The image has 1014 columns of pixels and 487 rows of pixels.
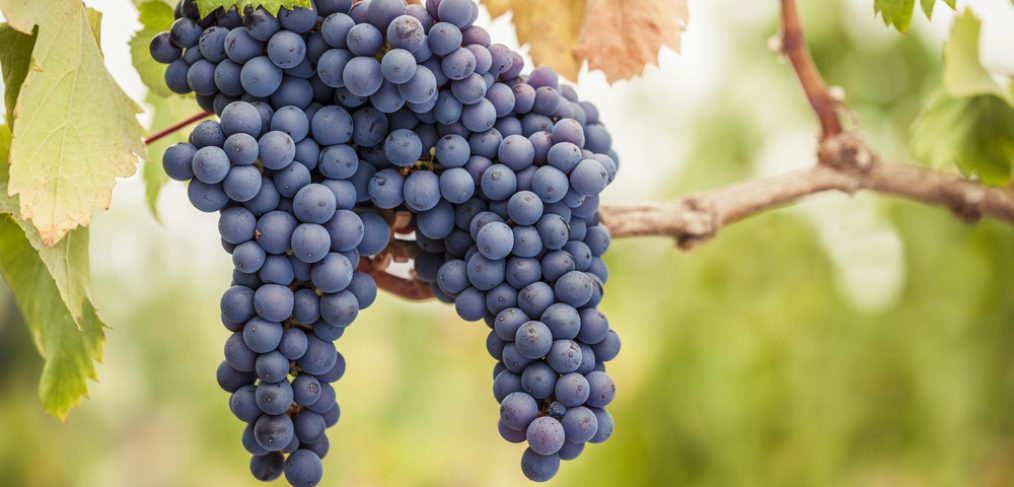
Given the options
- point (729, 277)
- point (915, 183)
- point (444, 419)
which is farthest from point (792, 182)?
point (444, 419)

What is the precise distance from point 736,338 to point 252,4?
1.43 meters

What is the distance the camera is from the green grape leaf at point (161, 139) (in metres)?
0.71

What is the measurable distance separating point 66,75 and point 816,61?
1741 millimetres

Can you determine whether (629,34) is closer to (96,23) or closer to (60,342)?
(96,23)

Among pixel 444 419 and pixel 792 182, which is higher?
pixel 792 182

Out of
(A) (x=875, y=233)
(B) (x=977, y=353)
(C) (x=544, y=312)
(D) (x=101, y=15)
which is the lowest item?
(C) (x=544, y=312)

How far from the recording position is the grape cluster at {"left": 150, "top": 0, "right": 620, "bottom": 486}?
17.5 inches

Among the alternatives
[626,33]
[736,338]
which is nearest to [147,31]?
[626,33]

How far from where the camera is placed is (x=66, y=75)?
1.58ft

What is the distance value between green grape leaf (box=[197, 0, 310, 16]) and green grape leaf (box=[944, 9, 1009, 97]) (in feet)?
2.10

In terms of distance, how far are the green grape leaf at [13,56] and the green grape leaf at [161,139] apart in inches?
7.9

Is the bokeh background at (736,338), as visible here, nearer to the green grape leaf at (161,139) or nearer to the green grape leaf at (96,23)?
the green grape leaf at (161,139)

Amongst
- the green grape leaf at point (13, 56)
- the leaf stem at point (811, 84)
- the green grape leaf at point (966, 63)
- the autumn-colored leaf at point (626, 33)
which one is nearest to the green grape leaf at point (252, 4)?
the green grape leaf at point (13, 56)

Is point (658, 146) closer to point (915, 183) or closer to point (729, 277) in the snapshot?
point (729, 277)
